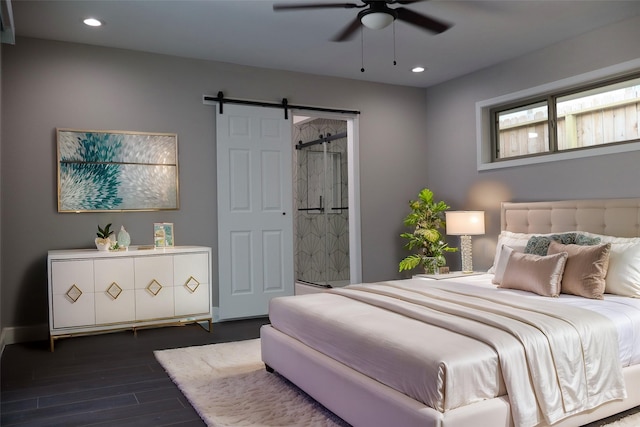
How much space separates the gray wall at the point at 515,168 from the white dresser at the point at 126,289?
3.00 m

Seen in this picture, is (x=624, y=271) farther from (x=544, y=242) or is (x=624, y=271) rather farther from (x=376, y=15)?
(x=376, y=15)

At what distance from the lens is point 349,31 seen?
3951mm

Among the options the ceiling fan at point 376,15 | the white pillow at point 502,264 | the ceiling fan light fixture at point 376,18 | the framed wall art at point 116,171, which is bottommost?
the white pillow at point 502,264

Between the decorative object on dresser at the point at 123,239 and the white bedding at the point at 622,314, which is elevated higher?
the decorative object on dresser at the point at 123,239

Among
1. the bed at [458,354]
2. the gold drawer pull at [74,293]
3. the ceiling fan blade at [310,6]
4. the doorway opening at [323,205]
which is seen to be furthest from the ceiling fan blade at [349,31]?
the gold drawer pull at [74,293]

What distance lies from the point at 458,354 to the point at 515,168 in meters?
3.53

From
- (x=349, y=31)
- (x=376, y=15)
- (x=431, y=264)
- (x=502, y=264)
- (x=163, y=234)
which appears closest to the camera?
(x=376, y=15)

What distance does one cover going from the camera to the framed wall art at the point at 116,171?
447 centimetres

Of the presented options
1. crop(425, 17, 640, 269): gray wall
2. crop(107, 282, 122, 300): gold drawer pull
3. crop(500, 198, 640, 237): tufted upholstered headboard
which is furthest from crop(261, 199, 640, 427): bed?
crop(107, 282, 122, 300): gold drawer pull

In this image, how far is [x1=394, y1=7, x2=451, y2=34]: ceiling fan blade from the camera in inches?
141

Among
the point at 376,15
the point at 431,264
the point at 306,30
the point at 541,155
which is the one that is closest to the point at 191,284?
the point at 306,30

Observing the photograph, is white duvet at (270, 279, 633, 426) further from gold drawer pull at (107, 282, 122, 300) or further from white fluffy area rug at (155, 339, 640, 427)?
gold drawer pull at (107, 282, 122, 300)

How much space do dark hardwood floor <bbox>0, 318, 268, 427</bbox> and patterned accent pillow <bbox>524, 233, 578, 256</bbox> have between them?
247cm

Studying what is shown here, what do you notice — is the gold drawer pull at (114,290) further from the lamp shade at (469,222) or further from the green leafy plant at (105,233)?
the lamp shade at (469,222)
